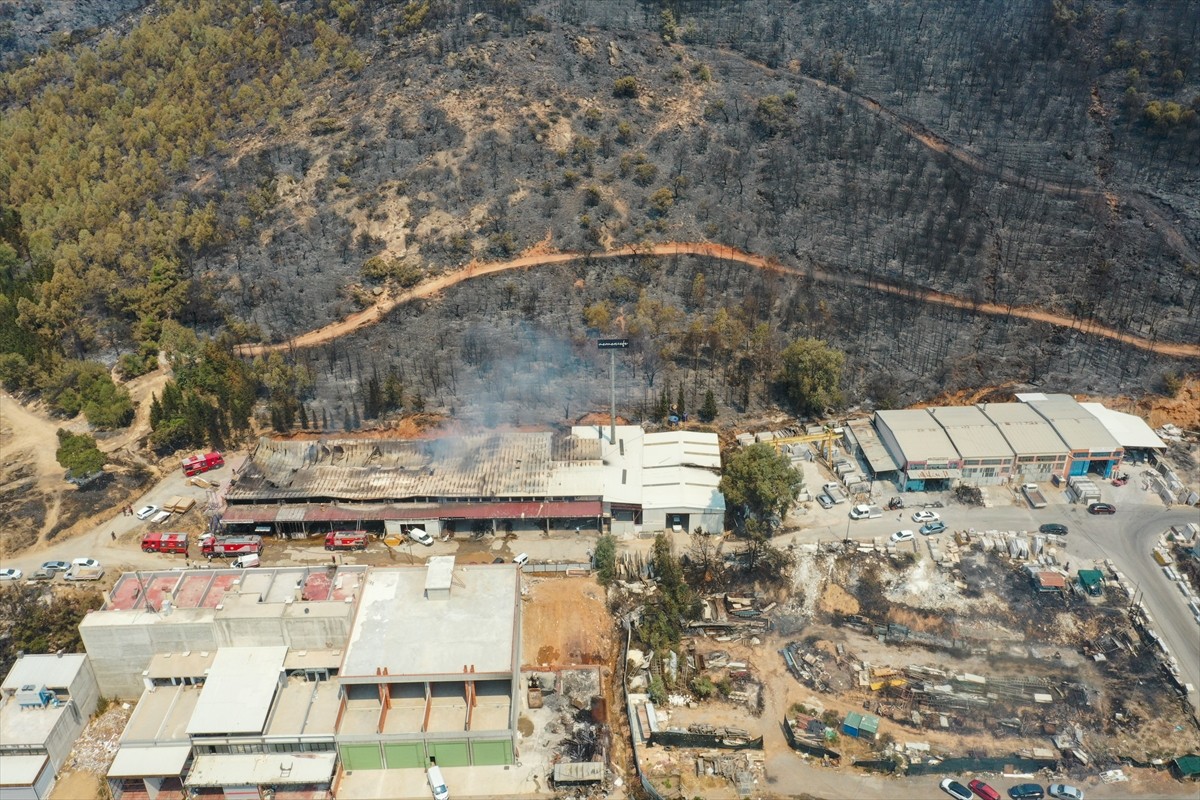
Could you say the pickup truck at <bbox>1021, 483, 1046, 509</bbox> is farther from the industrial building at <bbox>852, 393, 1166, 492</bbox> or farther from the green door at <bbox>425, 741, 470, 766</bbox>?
the green door at <bbox>425, 741, 470, 766</bbox>

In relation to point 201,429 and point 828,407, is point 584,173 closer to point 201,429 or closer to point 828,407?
point 828,407

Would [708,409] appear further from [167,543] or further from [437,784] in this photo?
[167,543]

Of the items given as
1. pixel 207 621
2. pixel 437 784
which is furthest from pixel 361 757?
pixel 207 621

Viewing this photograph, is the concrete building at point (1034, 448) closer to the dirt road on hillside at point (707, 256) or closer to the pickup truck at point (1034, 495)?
the pickup truck at point (1034, 495)

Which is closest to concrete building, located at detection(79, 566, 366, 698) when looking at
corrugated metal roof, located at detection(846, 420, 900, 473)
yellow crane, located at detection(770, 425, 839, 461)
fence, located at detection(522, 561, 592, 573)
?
fence, located at detection(522, 561, 592, 573)

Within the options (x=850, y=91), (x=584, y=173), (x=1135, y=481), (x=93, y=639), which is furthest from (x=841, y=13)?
(x=93, y=639)
